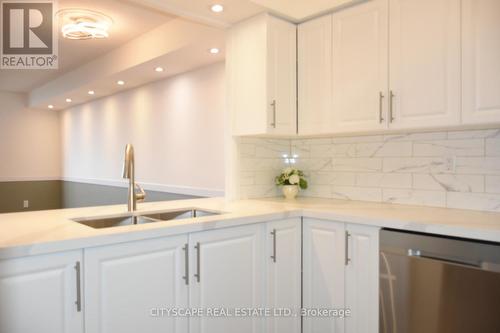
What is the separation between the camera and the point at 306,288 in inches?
82.1

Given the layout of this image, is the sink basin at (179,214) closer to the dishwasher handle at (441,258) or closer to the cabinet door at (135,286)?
the cabinet door at (135,286)

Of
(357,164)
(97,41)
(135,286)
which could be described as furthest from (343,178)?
(97,41)

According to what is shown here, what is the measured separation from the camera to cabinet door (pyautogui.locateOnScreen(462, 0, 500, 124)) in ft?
5.62

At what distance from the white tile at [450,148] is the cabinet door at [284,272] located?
0.90 m

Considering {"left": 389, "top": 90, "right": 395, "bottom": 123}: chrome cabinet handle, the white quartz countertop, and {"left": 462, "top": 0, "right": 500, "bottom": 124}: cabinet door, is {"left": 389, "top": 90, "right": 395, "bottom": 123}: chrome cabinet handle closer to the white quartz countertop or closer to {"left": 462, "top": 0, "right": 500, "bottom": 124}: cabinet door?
{"left": 462, "top": 0, "right": 500, "bottom": 124}: cabinet door

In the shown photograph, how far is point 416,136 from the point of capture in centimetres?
226

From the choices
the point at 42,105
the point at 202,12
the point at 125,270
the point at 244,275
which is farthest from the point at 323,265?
the point at 42,105

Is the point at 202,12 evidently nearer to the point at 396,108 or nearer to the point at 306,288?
the point at 396,108

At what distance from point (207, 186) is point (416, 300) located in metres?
2.74

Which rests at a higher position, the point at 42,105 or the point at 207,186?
the point at 42,105

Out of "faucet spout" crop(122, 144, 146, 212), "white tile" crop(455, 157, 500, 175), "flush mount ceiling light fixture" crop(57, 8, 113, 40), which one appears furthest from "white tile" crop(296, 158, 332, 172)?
"flush mount ceiling light fixture" crop(57, 8, 113, 40)

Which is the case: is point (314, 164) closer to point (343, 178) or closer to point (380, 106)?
point (343, 178)

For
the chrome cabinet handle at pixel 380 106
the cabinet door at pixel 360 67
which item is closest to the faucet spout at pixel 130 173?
A: the cabinet door at pixel 360 67

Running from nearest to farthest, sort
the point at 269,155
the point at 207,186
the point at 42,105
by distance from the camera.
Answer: the point at 269,155 < the point at 207,186 < the point at 42,105
